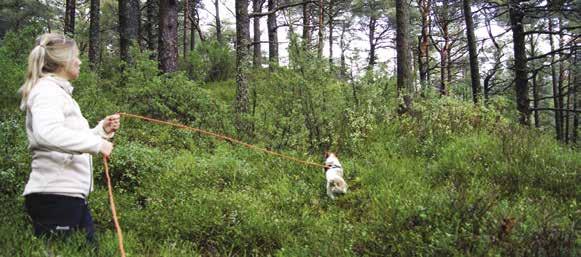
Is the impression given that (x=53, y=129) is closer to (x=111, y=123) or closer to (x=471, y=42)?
(x=111, y=123)

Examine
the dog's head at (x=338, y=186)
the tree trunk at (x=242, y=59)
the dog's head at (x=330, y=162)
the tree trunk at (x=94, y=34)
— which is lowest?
the dog's head at (x=338, y=186)

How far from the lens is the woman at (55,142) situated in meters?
2.72

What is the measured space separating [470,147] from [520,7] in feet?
26.1

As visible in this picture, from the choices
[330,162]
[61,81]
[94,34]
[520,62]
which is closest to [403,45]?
[330,162]

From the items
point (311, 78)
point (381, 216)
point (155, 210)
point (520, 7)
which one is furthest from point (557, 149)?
point (520, 7)

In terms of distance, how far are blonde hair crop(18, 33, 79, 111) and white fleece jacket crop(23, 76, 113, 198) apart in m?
0.08

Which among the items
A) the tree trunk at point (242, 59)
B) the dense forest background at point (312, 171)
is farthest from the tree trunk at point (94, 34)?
the tree trunk at point (242, 59)

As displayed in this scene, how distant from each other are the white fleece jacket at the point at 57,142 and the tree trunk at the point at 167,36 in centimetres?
771

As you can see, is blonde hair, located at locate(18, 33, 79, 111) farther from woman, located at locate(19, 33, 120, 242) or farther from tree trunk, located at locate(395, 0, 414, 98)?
tree trunk, located at locate(395, 0, 414, 98)

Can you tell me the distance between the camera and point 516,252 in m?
2.75

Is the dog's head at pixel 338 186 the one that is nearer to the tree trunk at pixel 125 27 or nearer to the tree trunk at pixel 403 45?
the tree trunk at pixel 403 45

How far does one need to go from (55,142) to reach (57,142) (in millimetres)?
11

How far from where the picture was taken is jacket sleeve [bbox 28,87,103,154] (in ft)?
8.79

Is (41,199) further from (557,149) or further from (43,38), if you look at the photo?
(557,149)
